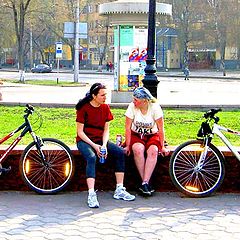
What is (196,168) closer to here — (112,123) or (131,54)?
(112,123)

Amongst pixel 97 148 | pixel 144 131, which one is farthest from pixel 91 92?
pixel 144 131

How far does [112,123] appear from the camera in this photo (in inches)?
471

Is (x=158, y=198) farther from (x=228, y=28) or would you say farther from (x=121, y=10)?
(x=228, y=28)

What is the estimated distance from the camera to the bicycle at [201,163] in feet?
21.6

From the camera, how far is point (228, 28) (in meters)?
66.1

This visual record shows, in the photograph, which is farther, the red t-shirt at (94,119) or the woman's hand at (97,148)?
the red t-shirt at (94,119)

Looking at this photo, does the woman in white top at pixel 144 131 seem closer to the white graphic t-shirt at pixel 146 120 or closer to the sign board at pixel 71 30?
the white graphic t-shirt at pixel 146 120

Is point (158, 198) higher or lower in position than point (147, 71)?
lower

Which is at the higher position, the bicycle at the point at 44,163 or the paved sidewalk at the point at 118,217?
the bicycle at the point at 44,163

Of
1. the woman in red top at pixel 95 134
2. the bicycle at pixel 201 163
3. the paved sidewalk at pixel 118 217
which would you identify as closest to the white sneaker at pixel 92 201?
the paved sidewalk at pixel 118 217

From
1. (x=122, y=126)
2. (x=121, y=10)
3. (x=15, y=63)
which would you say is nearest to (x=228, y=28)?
(x=15, y=63)

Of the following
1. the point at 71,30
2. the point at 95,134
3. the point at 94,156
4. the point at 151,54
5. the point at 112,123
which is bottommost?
the point at 112,123

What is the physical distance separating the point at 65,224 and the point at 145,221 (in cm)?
82

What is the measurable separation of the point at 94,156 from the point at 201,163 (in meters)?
1.31
